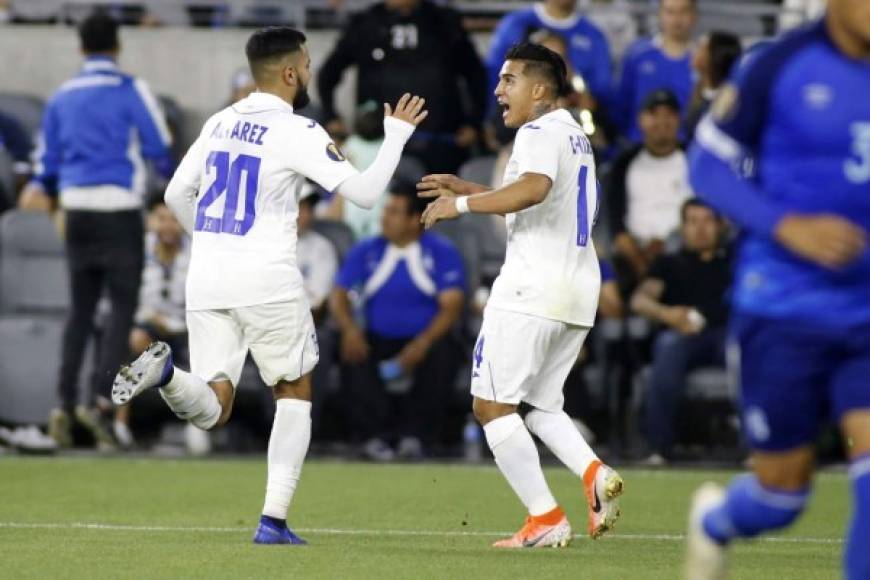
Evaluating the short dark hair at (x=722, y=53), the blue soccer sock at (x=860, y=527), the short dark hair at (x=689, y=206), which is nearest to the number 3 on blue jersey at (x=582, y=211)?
the blue soccer sock at (x=860, y=527)

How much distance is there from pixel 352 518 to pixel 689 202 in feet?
15.9

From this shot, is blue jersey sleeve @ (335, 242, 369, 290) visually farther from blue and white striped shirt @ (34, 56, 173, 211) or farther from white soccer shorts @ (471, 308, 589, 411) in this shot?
white soccer shorts @ (471, 308, 589, 411)

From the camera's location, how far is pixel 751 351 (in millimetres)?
5387

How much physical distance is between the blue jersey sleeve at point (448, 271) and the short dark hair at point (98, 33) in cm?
273

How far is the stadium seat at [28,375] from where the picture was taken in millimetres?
14242

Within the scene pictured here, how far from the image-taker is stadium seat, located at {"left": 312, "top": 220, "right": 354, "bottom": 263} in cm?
1462

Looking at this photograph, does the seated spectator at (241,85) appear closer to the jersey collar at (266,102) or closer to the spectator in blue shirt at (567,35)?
the spectator in blue shirt at (567,35)

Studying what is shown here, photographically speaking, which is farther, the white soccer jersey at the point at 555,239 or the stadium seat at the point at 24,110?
the stadium seat at the point at 24,110

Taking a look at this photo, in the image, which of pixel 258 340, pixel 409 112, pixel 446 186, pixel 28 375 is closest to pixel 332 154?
pixel 409 112

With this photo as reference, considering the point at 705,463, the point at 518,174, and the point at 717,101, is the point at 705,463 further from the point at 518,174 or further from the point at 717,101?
the point at 717,101

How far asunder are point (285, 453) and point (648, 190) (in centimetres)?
656

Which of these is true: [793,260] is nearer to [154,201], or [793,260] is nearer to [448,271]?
[448,271]

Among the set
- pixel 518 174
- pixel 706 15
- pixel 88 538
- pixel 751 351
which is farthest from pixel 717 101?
pixel 706 15

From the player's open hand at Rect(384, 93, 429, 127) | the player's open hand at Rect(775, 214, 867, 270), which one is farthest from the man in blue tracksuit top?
the player's open hand at Rect(775, 214, 867, 270)
